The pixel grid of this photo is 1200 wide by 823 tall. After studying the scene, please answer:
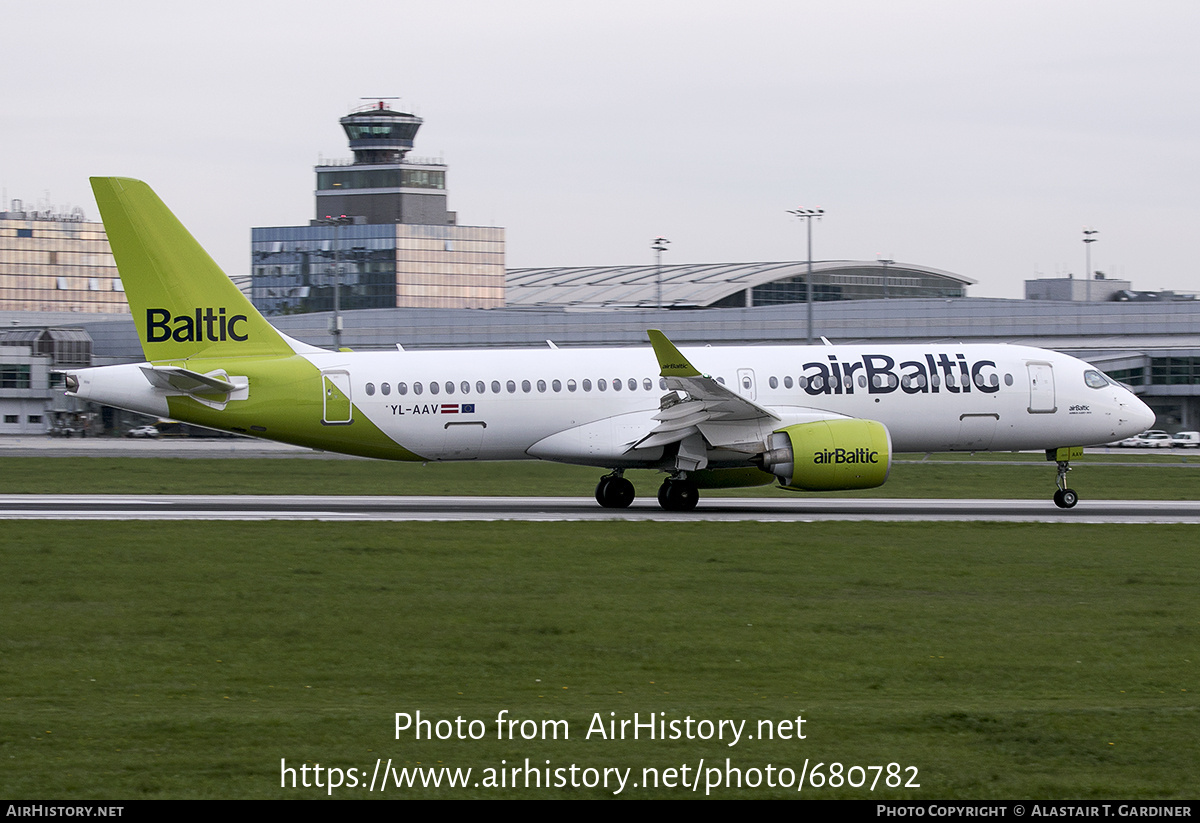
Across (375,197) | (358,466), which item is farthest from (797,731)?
(375,197)

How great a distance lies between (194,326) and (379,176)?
13295 cm

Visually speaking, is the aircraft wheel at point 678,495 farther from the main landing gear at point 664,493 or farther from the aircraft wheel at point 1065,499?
the aircraft wheel at point 1065,499

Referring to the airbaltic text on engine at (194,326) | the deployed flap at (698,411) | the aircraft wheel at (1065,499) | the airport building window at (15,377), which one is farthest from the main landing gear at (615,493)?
the airport building window at (15,377)

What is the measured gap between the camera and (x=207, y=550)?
22.3 metres

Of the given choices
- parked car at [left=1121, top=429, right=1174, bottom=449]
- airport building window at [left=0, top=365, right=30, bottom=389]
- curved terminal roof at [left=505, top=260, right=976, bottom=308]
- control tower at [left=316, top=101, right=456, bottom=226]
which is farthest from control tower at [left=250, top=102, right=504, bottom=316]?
parked car at [left=1121, top=429, right=1174, bottom=449]

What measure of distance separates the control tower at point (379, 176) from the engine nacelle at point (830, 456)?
13611cm

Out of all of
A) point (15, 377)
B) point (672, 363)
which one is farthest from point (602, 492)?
point (15, 377)

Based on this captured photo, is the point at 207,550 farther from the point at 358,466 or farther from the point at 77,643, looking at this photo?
the point at 358,466

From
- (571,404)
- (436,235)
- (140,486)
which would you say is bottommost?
(140,486)

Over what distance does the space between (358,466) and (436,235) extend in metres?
119

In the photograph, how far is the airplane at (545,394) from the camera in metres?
29.9

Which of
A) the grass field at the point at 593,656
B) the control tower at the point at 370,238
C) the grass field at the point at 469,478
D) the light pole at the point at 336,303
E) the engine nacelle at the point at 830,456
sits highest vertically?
the control tower at the point at 370,238

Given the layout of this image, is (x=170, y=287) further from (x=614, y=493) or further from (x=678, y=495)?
(x=678, y=495)

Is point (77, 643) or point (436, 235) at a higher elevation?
point (436, 235)
